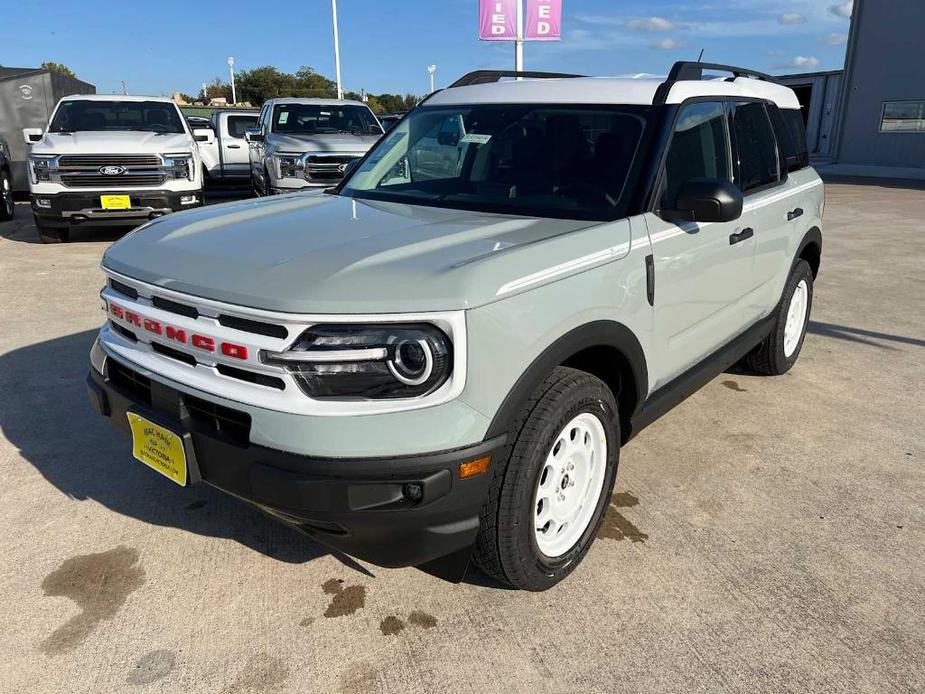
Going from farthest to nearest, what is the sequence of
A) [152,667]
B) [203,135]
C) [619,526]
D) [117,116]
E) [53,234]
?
1. [203,135]
2. [117,116]
3. [53,234]
4. [619,526]
5. [152,667]

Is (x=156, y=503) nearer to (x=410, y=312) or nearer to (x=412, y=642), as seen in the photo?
(x=412, y=642)

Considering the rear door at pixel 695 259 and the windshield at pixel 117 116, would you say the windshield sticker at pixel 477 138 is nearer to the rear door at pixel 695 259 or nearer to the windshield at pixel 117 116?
the rear door at pixel 695 259

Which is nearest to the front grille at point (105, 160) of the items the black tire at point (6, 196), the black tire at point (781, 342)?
the black tire at point (6, 196)

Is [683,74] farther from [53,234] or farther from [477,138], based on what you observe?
[53,234]

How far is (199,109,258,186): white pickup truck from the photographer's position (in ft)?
46.2

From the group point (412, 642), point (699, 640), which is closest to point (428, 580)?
point (412, 642)

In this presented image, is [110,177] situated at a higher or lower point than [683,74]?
lower

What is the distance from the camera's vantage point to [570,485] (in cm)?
272

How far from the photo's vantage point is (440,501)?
2096 millimetres

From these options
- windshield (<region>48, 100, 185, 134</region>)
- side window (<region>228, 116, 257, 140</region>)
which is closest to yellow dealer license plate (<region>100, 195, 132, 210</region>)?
windshield (<region>48, 100, 185, 134</region>)

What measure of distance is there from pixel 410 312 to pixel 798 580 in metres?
1.89

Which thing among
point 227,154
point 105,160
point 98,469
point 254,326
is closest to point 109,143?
point 105,160

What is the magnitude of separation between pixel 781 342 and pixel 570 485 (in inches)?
103

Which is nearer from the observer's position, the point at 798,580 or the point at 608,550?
the point at 798,580
